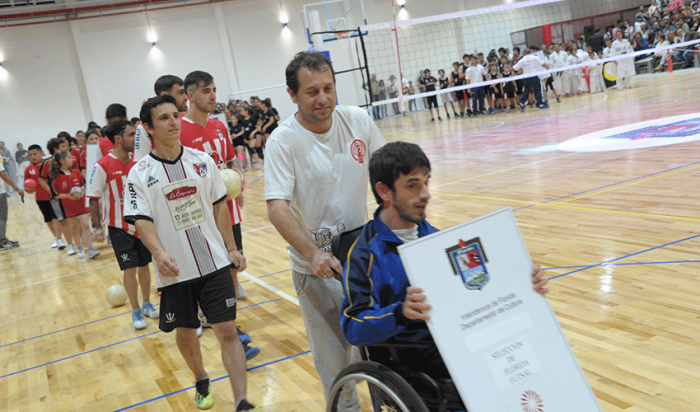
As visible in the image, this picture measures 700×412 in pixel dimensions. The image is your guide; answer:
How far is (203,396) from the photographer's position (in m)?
3.28

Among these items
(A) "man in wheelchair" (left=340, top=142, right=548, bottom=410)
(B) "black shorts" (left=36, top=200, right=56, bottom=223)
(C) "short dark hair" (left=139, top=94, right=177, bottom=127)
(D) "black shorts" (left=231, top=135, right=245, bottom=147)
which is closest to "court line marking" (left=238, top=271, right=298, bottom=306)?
(C) "short dark hair" (left=139, top=94, right=177, bottom=127)

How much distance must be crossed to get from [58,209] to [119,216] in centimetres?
464

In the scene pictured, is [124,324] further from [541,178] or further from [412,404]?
[541,178]

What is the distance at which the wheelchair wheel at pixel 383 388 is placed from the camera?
1.82 m

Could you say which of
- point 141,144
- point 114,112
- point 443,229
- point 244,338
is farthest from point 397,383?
point 114,112

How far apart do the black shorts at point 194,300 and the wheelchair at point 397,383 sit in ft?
3.49

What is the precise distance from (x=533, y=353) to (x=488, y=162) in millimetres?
7901

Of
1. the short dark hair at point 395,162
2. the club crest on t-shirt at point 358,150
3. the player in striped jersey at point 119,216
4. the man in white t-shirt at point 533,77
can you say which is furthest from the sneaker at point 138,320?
the man in white t-shirt at point 533,77

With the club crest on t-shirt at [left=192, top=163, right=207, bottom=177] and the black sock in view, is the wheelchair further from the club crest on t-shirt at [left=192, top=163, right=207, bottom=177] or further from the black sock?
the club crest on t-shirt at [left=192, top=163, right=207, bottom=177]

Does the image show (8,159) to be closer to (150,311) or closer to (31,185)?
(31,185)

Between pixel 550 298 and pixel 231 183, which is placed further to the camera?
pixel 231 183

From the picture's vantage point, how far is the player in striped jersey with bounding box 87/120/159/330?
15.7ft

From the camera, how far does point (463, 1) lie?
27297mm

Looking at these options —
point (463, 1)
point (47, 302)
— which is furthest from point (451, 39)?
point (47, 302)
